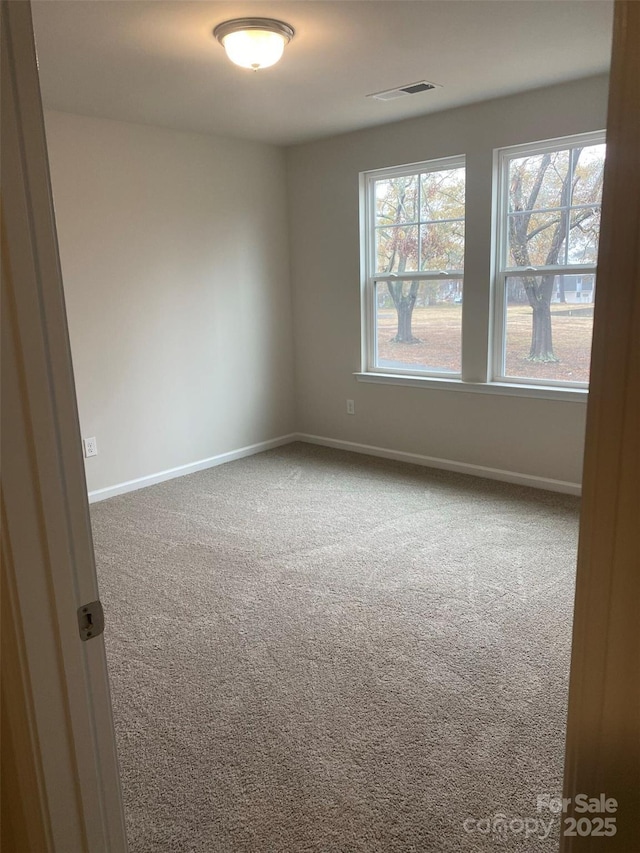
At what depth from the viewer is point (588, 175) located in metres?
3.87

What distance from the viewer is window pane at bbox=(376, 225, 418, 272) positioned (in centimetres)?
476

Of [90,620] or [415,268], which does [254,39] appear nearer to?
[415,268]

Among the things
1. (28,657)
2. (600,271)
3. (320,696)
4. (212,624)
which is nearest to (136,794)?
(320,696)

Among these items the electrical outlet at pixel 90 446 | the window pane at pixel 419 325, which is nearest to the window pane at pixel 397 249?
the window pane at pixel 419 325

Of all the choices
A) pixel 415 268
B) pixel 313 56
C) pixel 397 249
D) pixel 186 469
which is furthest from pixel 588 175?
pixel 186 469

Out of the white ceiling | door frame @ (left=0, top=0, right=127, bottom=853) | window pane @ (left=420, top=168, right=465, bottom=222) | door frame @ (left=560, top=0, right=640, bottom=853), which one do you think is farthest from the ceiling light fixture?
door frame @ (left=560, top=0, right=640, bottom=853)

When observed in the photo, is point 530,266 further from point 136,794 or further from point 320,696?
point 136,794

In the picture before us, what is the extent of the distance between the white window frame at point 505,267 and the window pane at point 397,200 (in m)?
0.70

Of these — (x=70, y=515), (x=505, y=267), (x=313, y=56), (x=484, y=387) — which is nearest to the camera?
(x=70, y=515)

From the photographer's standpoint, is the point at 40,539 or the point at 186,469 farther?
the point at 186,469

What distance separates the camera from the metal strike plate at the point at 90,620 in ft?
2.99

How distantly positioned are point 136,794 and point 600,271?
189 centimetres

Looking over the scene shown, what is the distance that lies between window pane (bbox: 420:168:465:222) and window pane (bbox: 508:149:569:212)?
0.37 meters

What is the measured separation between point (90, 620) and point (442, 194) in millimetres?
4227
